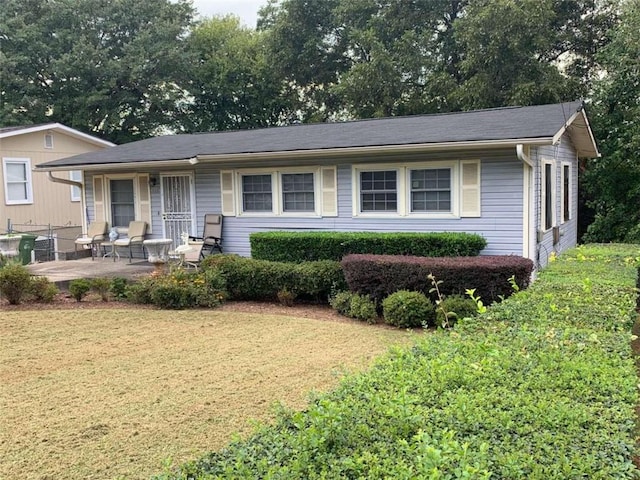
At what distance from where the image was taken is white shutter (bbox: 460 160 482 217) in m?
9.91

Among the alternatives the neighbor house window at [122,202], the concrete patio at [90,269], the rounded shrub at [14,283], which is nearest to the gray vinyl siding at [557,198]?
the concrete patio at [90,269]

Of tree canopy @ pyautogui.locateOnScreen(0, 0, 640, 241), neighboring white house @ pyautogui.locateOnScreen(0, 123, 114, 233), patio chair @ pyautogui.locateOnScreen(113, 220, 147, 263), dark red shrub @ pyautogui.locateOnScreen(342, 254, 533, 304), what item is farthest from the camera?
neighboring white house @ pyautogui.locateOnScreen(0, 123, 114, 233)

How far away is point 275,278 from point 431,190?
3.24 meters

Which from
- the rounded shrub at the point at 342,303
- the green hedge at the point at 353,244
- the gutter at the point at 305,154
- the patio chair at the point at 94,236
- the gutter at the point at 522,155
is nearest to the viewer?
the rounded shrub at the point at 342,303

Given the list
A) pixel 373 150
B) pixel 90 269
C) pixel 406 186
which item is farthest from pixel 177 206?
pixel 406 186

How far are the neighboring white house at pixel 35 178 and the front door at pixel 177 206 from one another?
3.96m

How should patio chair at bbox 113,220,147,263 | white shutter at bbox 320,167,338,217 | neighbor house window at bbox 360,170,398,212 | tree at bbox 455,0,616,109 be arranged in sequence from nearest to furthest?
1. neighbor house window at bbox 360,170,398,212
2. white shutter at bbox 320,167,338,217
3. patio chair at bbox 113,220,147,263
4. tree at bbox 455,0,616,109

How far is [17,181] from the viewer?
54.6 feet

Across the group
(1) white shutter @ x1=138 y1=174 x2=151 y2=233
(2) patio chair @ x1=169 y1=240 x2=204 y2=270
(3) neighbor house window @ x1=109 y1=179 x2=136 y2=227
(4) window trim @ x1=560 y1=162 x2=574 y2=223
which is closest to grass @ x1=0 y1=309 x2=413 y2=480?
(2) patio chair @ x1=169 y1=240 x2=204 y2=270

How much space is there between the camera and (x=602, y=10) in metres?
18.8

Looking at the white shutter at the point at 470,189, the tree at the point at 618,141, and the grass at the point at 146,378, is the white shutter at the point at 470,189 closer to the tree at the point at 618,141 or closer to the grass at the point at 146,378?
the grass at the point at 146,378

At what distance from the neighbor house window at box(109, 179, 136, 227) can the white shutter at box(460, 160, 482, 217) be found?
7.50m

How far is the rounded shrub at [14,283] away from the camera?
9039 mm

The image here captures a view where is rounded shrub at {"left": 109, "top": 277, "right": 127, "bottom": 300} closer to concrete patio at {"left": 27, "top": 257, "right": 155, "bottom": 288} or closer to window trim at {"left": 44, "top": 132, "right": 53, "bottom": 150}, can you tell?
concrete patio at {"left": 27, "top": 257, "right": 155, "bottom": 288}
